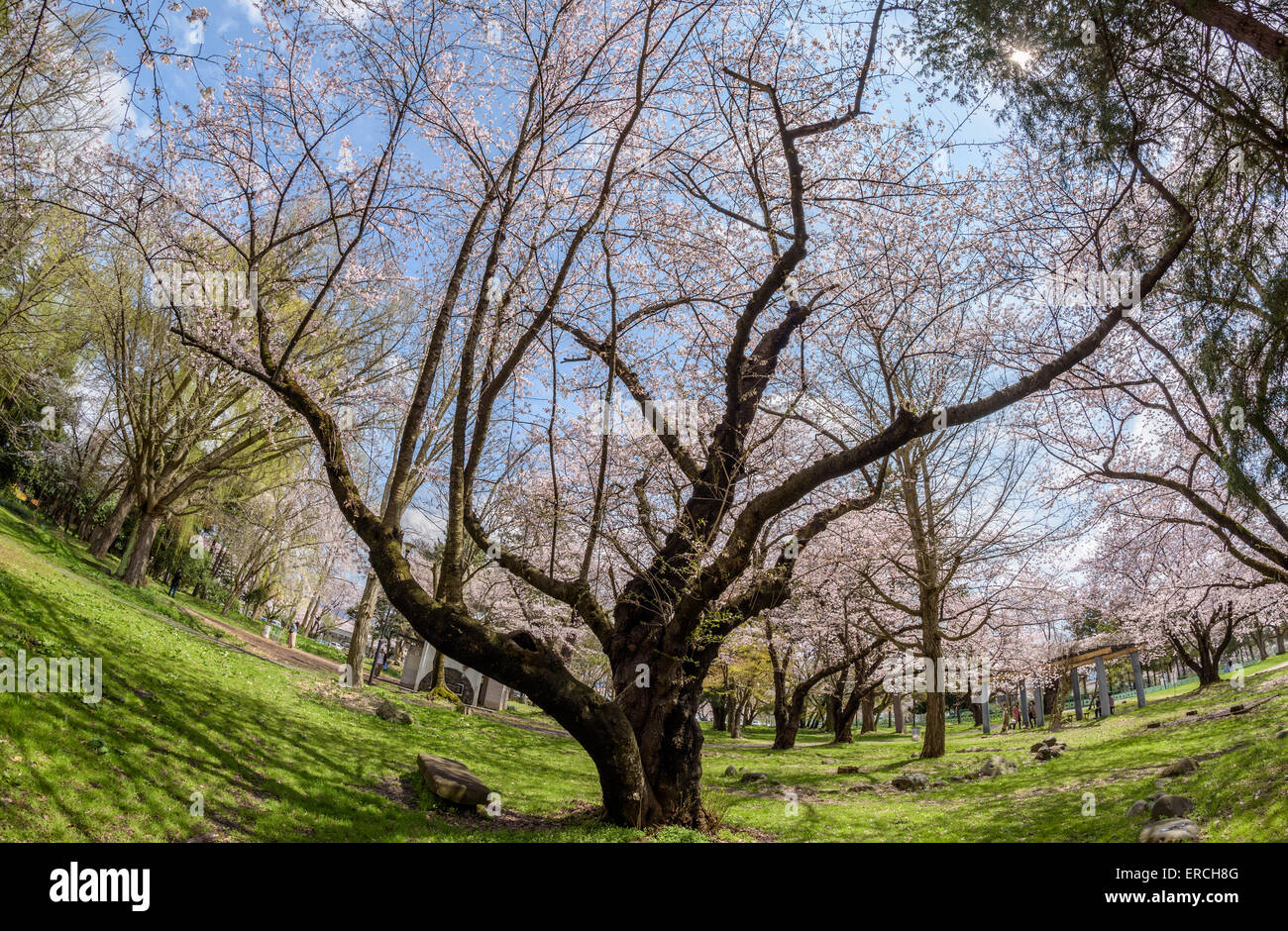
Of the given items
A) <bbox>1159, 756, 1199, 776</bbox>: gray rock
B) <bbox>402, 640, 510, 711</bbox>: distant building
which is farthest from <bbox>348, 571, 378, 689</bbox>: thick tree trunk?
<bbox>1159, 756, 1199, 776</bbox>: gray rock

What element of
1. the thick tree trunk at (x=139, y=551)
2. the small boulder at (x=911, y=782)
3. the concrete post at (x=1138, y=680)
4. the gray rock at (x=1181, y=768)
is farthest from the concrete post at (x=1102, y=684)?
the thick tree trunk at (x=139, y=551)

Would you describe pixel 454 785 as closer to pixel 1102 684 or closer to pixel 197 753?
pixel 197 753

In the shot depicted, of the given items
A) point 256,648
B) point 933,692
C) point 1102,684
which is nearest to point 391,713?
point 256,648

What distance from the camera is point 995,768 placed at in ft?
40.2

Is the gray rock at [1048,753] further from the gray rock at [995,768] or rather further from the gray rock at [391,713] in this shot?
the gray rock at [391,713]

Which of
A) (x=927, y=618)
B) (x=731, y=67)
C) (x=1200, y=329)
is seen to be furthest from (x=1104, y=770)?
(x=731, y=67)

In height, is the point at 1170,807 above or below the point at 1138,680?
above

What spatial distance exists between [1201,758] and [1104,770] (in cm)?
169

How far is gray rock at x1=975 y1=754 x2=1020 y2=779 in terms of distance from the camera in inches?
479

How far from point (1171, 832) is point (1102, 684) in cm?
1905

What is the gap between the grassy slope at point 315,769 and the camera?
204 inches
